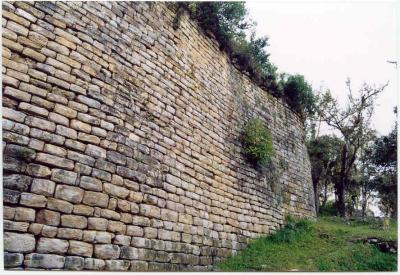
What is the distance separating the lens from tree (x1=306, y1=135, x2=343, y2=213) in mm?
14242

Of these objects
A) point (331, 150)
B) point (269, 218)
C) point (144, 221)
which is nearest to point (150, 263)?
point (144, 221)

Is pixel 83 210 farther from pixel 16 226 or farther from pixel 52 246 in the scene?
pixel 16 226

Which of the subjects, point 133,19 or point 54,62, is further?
point 133,19

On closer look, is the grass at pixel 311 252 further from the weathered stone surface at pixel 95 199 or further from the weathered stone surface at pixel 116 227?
the weathered stone surface at pixel 95 199

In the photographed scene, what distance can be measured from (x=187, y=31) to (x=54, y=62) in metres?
2.98

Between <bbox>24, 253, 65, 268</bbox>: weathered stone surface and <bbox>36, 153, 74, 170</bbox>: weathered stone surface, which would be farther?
<bbox>36, 153, 74, 170</bbox>: weathered stone surface

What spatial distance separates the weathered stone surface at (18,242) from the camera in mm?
3033

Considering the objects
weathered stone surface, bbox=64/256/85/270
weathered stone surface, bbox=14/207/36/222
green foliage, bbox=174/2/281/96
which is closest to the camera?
weathered stone surface, bbox=14/207/36/222

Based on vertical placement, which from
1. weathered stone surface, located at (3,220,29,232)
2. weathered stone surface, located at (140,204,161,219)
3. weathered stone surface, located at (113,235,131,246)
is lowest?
weathered stone surface, located at (113,235,131,246)

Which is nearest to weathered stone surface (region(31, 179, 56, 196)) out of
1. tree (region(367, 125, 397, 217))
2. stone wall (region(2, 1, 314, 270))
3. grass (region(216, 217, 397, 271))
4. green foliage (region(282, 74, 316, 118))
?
stone wall (region(2, 1, 314, 270))

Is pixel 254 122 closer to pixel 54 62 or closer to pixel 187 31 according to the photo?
pixel 187 31

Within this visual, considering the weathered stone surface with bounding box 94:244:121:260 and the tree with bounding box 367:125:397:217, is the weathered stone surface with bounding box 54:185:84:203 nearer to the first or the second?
the weathered stone surface with bounding box 94:244:121:260

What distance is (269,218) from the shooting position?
6801mm

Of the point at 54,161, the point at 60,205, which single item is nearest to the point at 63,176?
the point at 54,161
